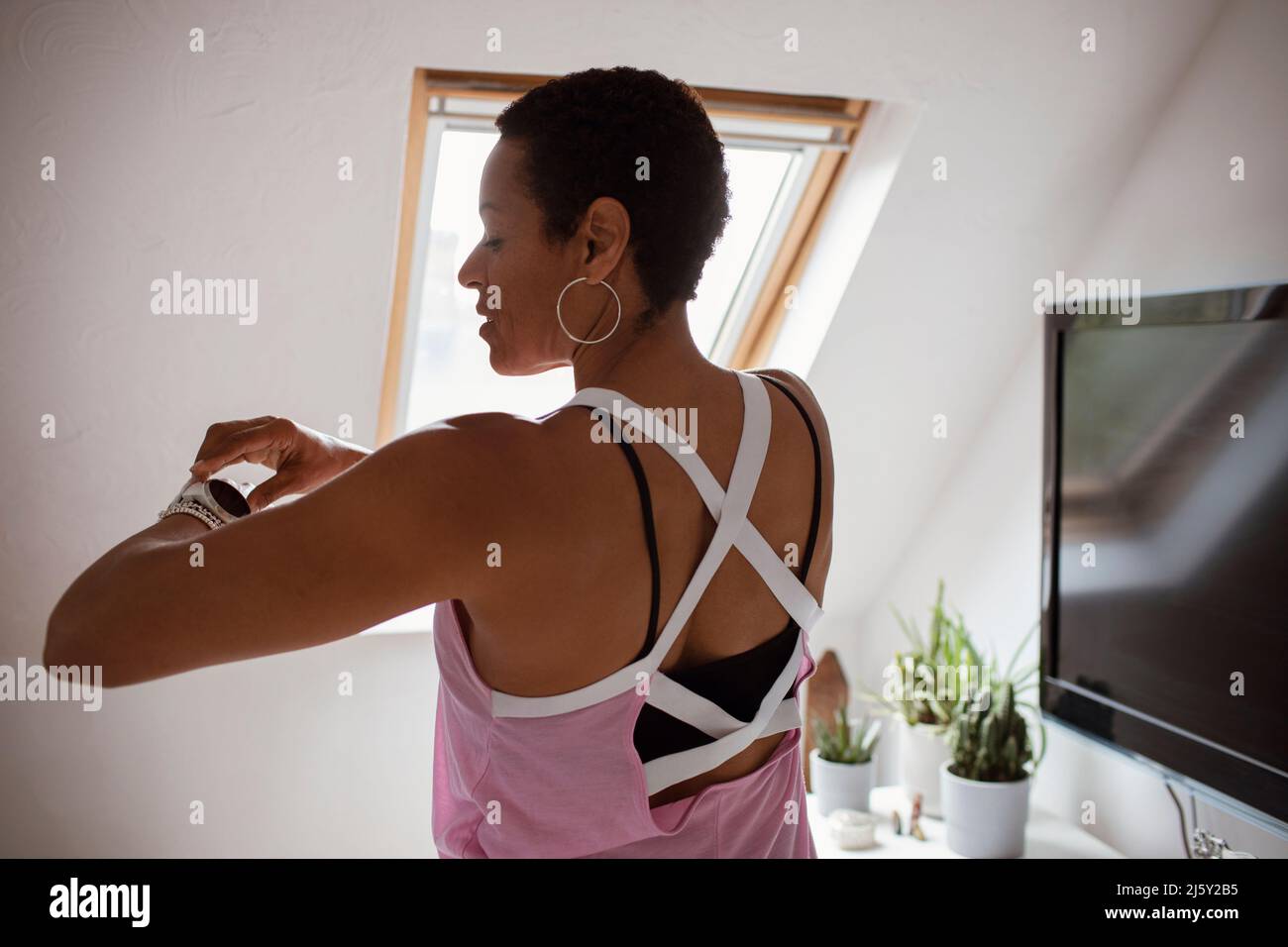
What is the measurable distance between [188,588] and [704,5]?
127 cm

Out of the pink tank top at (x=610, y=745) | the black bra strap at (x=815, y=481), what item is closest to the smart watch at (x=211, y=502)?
the pink tank top at (x=610, y=745)

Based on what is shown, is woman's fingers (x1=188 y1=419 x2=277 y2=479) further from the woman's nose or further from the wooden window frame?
the wooden window frame

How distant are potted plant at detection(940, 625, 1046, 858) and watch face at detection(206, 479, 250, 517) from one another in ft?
4.87

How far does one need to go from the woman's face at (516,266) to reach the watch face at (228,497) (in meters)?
0.24

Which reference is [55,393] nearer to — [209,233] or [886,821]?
[209,233]

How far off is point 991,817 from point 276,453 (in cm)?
144

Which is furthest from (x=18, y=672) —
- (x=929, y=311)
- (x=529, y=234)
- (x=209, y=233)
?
(x=929, y=311)

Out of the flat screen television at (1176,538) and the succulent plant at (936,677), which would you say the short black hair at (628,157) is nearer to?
the flat screen television at (1176,538)

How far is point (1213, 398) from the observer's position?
1463 millimetres

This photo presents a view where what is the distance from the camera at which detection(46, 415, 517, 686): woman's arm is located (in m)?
0.63

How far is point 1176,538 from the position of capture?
1560 mm

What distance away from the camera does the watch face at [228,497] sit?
761mm

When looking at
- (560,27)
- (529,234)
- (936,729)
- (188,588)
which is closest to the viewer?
(188,588)

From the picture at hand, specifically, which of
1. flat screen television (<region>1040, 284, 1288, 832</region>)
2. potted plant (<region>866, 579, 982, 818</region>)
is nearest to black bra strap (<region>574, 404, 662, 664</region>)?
flat screen television (<region>1040, 284, 1288, 832</region>)
